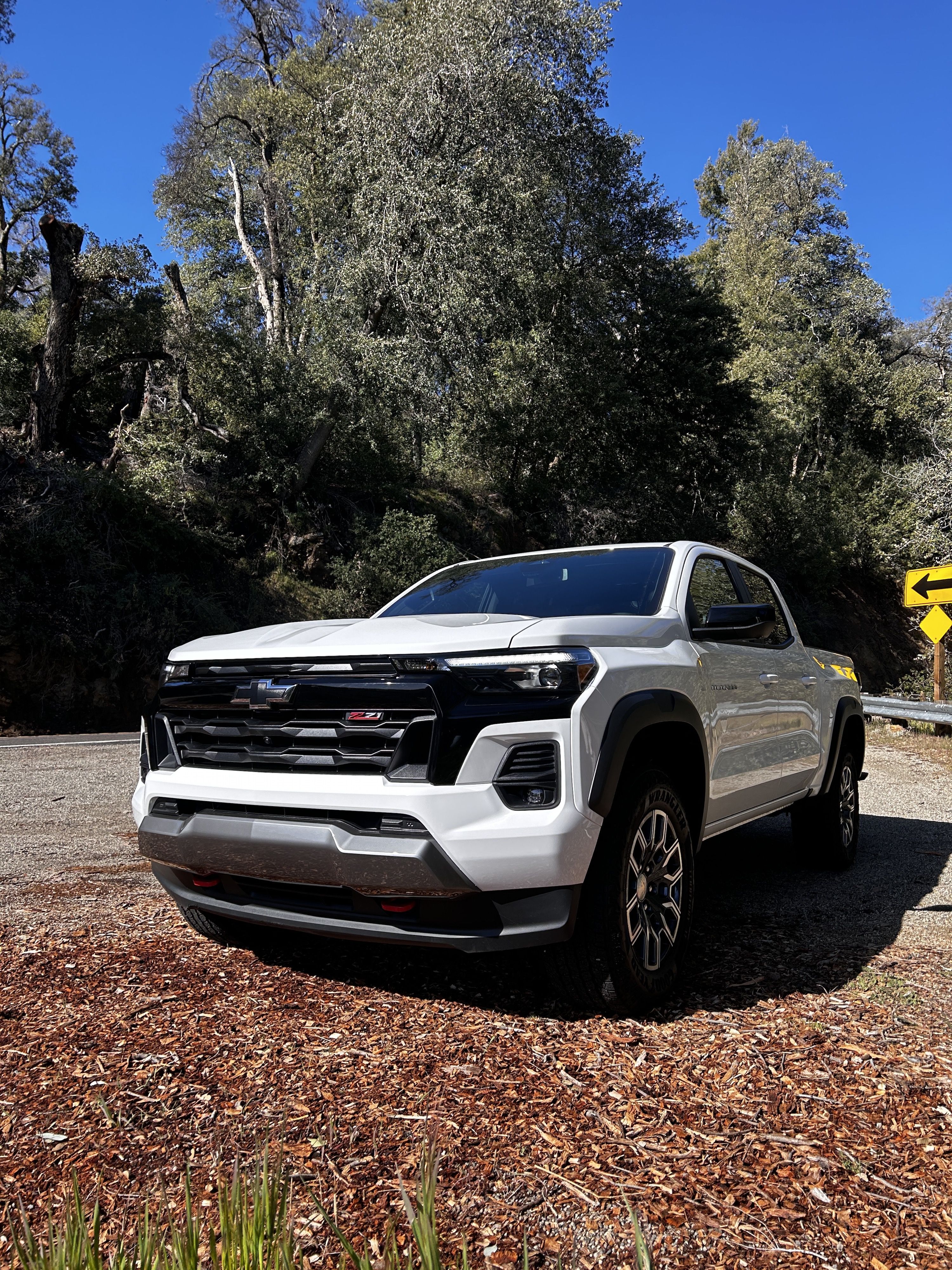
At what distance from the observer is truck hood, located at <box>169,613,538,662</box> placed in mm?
3137

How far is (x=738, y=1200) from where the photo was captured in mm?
2207

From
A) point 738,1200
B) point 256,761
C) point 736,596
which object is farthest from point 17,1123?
point 736,596

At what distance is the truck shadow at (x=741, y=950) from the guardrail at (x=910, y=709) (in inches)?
265

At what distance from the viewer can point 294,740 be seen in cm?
329

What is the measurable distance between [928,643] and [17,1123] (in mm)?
28274

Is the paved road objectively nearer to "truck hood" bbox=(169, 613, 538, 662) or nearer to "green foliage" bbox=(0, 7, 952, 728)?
"truck hood" bbox=(169, 613, 538, 662)

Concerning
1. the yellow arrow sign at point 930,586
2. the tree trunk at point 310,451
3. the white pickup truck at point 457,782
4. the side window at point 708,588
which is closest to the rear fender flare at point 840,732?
the side window at point 708,588

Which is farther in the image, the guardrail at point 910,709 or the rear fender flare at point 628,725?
the guardrail at point 910,709

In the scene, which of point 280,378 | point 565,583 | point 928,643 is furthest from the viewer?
point 928,643

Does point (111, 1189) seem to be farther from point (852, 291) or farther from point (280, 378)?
point (852, 291)

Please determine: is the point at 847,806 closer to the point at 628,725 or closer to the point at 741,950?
the point at 741,950

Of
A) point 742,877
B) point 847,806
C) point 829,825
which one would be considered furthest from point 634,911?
point 847,806

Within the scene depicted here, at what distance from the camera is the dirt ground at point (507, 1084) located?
84.5 inches

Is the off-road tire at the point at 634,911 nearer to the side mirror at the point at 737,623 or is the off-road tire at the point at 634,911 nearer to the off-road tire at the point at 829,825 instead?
the side mirror at the point at 737,623
